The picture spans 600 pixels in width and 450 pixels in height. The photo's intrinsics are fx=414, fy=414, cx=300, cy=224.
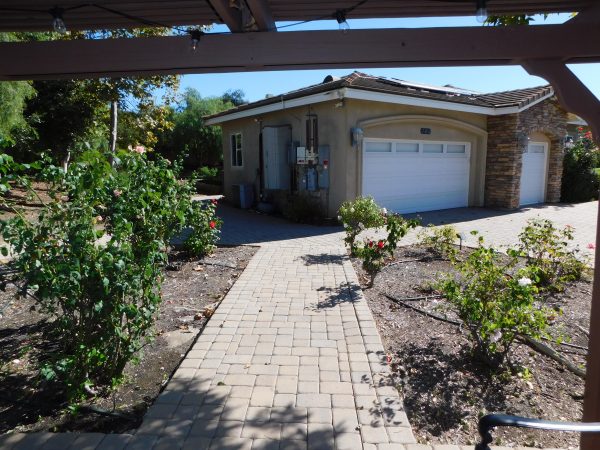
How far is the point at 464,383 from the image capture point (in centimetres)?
342

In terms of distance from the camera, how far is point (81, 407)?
119 inches

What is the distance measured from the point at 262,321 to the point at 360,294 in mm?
1529

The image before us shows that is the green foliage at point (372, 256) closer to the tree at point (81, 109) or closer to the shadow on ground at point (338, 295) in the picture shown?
the shadow on ground at point (338, 295)

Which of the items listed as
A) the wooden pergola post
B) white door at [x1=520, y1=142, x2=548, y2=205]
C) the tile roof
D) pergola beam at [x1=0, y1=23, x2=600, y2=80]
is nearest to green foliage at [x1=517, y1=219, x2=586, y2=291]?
the wooden pergola post

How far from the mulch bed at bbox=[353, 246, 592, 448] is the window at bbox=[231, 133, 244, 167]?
12.7 meters

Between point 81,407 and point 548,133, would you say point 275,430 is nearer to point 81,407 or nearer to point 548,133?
point 81,407

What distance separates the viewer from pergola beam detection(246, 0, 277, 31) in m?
2.81

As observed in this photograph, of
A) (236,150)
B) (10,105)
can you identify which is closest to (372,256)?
(10,105)

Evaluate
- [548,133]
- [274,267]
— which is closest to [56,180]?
[274,267]

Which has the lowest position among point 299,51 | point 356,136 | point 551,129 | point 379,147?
point 379,147

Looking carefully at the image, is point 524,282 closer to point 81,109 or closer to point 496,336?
point 496,336

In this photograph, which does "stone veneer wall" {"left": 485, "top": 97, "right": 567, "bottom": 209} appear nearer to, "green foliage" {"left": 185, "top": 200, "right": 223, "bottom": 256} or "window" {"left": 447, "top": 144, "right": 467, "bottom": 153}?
"window" {"left": 447, "top": 144, "right": 467, "bottom": 153}

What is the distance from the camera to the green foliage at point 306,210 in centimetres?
1177

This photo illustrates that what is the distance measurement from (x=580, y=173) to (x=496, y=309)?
17.0 metres
